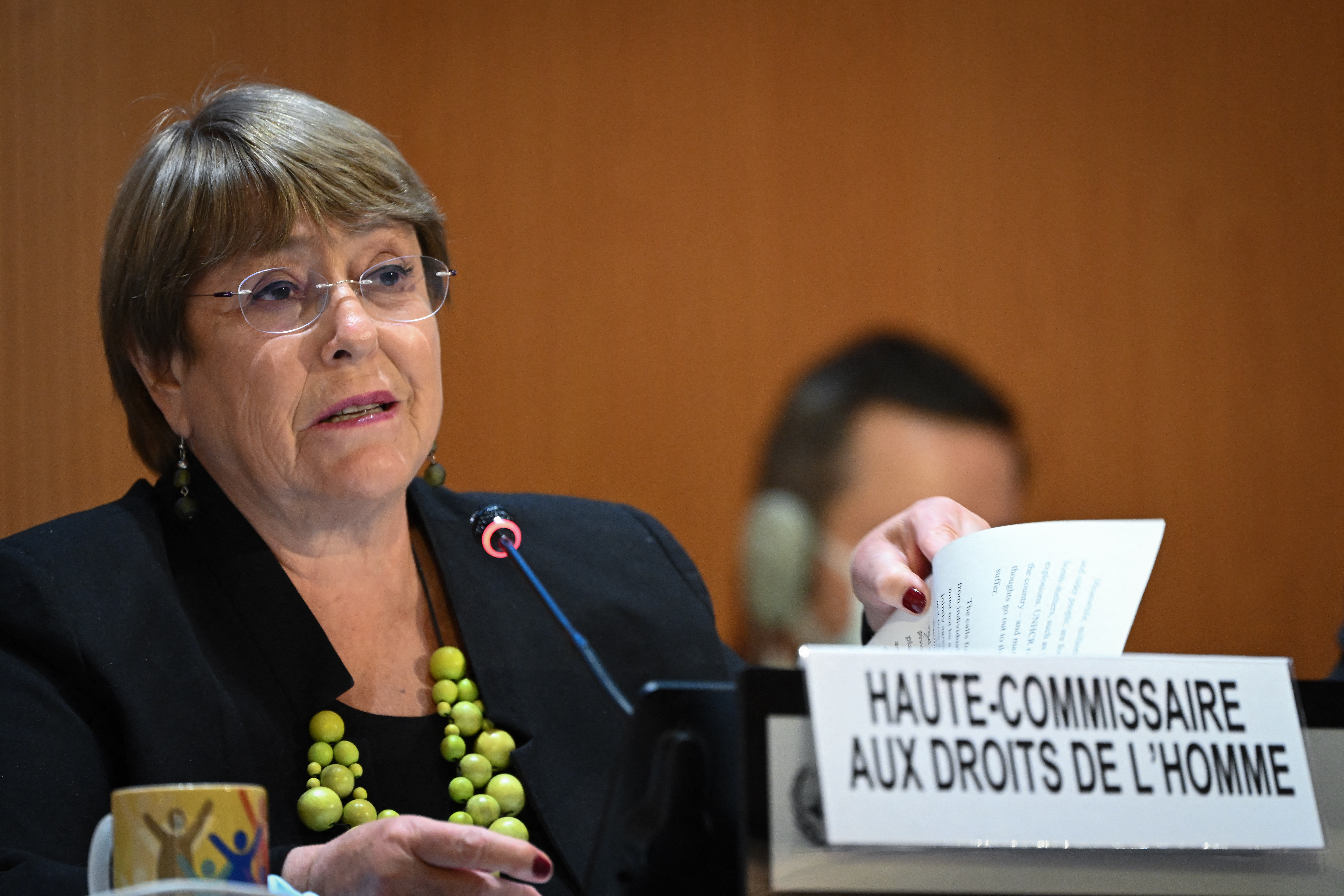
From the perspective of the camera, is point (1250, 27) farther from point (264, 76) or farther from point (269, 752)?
point (269, 752)

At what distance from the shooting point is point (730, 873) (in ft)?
2.11

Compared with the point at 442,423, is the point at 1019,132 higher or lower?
higher

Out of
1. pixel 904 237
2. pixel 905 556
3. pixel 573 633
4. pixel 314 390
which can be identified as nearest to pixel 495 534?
pixel 573 633

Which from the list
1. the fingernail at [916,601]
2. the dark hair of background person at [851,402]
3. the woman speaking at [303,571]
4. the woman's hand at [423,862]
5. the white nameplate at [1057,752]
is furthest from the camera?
the dark hair of background person at [851,402]

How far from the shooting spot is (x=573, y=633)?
4.56 feet

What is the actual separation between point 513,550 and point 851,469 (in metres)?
1.64

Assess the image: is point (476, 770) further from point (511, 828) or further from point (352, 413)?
point (352, 413)

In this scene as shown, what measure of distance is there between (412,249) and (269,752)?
0.59m

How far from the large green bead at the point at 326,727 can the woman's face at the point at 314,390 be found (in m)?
0.23

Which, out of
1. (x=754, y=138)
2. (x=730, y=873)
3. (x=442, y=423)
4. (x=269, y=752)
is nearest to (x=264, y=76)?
(x=442, y=423)

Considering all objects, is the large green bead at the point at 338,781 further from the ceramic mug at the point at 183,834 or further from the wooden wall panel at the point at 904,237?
the wooden wall panel at the point at 904,237

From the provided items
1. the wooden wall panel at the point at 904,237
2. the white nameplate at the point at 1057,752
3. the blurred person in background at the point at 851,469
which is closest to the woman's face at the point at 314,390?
the white nameplate at the point at 1057,752

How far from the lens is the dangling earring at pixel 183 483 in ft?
4.41

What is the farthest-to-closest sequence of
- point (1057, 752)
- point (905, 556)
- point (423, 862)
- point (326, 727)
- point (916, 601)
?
point (326, 727)
point (905, 556)
point (916, 601)
point (423, 862)
point (1057, 752)
